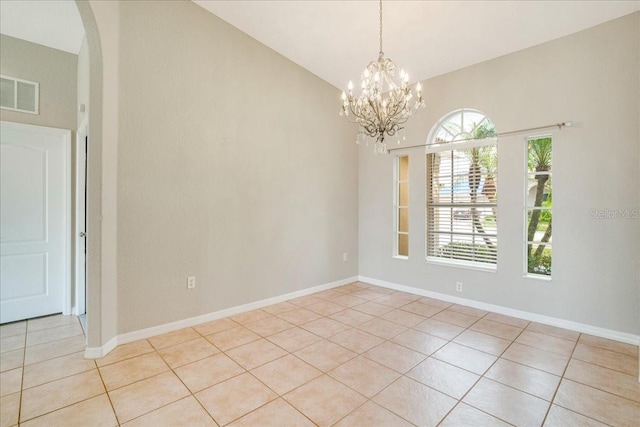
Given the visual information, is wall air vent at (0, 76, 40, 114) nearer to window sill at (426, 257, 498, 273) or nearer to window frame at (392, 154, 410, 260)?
window frame at (392, 154, 410, 260)

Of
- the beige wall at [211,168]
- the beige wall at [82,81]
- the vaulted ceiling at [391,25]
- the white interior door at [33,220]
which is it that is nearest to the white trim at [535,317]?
the beige wall at [211,168]

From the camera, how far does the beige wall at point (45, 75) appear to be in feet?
10.5

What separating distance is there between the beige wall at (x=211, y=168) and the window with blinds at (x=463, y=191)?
60.7 inches

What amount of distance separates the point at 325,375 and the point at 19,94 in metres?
4.22

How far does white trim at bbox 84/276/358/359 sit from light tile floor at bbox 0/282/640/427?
7cm

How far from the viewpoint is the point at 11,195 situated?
127 inches

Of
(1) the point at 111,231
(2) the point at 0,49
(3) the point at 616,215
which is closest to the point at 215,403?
(1) the point at 111,231

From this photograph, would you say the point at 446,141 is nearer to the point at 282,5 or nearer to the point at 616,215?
the point at 616,215

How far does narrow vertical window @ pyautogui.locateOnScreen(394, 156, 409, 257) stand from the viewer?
471 centimetres

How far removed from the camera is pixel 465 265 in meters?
3.95

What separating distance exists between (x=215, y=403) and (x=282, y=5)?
3.66 metres

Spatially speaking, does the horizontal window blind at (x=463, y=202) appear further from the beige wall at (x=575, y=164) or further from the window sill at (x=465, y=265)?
the beige wall at (x=575, y=164)

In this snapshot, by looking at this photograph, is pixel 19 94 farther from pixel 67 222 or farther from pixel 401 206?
pixel 401 206

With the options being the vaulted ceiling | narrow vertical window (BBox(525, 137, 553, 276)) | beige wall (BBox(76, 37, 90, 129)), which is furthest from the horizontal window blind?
beige wall (BBox(76, 37, 90, 129))
